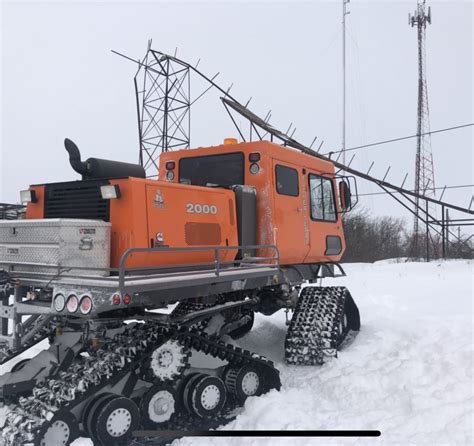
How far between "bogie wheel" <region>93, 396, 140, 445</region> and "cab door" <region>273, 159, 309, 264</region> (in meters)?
2.68

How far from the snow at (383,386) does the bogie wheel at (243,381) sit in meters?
0.14

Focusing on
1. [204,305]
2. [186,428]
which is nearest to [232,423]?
[186,428]

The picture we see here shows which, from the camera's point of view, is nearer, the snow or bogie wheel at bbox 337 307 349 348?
the snow

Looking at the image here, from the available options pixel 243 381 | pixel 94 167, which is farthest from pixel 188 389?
pixel 94 167

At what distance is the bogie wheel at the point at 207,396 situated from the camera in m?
5.14

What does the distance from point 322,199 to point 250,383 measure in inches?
120

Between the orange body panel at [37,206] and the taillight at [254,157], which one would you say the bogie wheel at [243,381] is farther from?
the orange body panel at [37,206]

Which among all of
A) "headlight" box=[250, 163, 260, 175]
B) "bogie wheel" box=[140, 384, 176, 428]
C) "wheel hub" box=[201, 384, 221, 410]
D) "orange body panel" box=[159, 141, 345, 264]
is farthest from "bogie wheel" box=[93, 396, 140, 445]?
"headlight" box=[250, 163, 260, 175]

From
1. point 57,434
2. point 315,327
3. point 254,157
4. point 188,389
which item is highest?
point 254,157

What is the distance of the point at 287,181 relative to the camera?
6738 millimetres

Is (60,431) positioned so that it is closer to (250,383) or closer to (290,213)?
(250,383)

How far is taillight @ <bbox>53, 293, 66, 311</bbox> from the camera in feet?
14.3

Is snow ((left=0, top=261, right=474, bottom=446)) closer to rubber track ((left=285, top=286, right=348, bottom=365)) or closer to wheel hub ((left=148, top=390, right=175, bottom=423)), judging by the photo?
rubber track ((left=285, top=286, right=348, bottom=365))

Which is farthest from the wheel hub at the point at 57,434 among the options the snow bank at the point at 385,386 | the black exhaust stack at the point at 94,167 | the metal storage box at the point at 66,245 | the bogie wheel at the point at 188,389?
the black exhaust stack at the point at 94,167
